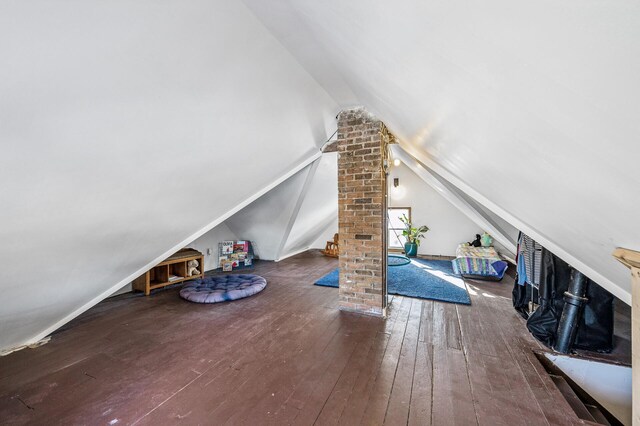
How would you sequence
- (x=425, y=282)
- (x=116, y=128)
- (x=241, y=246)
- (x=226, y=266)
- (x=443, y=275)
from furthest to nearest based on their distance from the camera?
(x=241, y=246) < (x=226, y=266) < (x=443, y=275) < (x=425, y=282) < (x=116, y=128)

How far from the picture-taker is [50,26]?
98 cm

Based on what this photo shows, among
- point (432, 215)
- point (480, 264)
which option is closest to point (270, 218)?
point (480, 264)

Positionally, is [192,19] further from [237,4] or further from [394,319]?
[394,319]

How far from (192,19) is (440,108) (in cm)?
132

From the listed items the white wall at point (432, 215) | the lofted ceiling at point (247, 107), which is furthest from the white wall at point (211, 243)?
the white wall at point (432, 215)

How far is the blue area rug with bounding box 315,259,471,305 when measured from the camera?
356 centimetres

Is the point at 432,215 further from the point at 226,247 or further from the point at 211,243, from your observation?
the point at 211,243

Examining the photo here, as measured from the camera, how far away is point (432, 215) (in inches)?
266

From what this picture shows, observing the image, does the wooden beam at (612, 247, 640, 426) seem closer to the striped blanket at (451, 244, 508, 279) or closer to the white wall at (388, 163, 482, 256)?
the striped blanket at (451, 244, 508, 279)

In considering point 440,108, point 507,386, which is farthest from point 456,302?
point 440,108

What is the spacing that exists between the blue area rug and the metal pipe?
107 cm

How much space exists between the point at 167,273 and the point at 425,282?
4100mm

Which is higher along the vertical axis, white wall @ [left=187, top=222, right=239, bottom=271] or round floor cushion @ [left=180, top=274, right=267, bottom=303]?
white wall @ [left=187, top=222, right=239, bottom=271]

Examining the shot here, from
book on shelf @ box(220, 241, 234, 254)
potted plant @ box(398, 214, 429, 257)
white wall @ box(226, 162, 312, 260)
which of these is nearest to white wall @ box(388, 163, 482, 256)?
potted plant @ box(398, 214, 429, 257)
